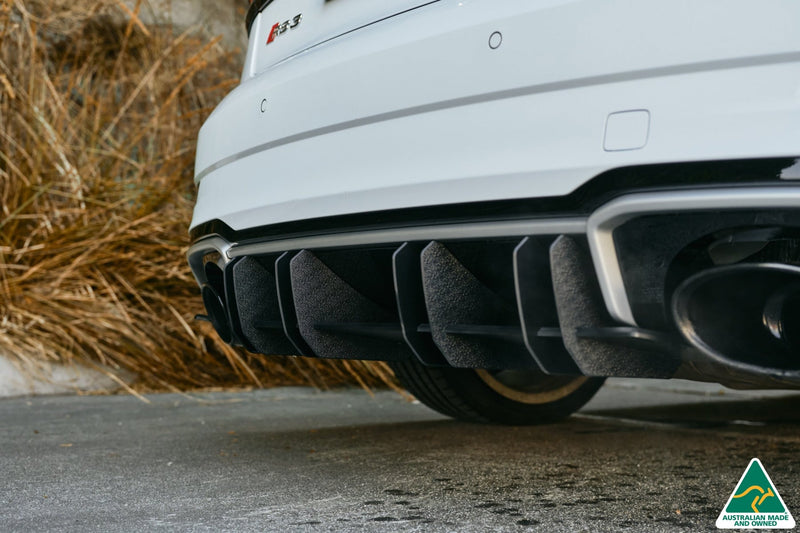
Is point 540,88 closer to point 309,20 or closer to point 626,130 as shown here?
point 626,130

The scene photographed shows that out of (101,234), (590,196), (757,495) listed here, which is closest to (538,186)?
(590,196)

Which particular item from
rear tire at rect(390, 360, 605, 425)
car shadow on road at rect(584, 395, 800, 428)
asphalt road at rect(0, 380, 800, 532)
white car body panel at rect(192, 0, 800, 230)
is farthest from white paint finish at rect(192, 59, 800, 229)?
car shadow on road at rect(584, 395, 800, 428)

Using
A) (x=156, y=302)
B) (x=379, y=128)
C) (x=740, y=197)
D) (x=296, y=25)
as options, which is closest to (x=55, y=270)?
(x=156, y=302)

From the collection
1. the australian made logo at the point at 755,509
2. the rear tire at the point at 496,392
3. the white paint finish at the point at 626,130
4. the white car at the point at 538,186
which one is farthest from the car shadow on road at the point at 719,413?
the white paint finish at the point at 626,130

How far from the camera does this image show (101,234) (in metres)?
4.53

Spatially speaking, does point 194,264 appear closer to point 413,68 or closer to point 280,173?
point 280,173

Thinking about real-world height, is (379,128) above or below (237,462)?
above

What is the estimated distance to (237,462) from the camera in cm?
258

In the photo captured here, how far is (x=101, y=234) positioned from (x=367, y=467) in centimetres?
251

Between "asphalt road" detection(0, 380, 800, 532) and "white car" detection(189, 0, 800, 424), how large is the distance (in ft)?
1.03

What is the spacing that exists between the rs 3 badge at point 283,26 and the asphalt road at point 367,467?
3.43 feet

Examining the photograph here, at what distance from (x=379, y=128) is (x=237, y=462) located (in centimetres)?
112

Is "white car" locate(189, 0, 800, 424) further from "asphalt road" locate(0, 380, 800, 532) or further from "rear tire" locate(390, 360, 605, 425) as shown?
"rear tire" locate(390, 360, 605, 425)

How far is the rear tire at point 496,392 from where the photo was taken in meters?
2.90
